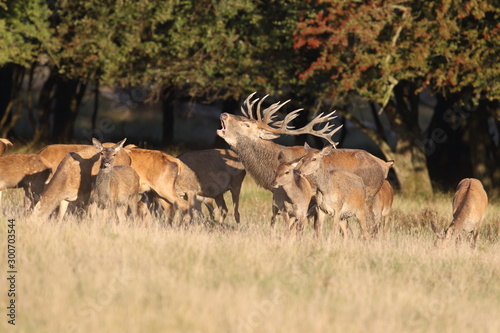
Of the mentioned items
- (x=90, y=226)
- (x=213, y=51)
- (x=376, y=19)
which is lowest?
(x=90, y=226)

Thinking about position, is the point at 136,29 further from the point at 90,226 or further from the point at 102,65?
the point at 90,226

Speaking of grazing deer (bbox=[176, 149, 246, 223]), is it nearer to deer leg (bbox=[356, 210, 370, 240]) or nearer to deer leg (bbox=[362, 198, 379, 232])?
deer leg (bbox=[362, 198, 379, 232])

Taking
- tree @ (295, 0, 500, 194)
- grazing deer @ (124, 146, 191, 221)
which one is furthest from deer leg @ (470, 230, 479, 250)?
tree @ (295, 0, 500, 194)

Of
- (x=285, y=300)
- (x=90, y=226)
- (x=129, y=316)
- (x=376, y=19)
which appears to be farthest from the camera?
(x=376, y=19)

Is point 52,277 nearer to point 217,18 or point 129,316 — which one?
point 129,316

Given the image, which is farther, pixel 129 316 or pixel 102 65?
pixel 102 65

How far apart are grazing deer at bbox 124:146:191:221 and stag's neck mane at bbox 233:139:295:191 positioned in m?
1.24

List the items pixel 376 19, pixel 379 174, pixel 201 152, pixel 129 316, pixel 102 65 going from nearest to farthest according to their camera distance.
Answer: pixel 129 316, pixel 379 174, pixel 201 152, pixel 376 19, pixel 102 65

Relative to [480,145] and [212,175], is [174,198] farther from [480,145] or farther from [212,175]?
[480,145]

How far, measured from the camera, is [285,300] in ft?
26.1

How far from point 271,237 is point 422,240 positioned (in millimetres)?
2493

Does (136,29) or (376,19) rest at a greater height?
(376,19)

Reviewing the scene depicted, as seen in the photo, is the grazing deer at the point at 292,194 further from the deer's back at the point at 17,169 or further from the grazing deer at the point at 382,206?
the deer's back at the point at 17,169

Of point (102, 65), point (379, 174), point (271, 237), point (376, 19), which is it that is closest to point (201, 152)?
point (379, 174)
